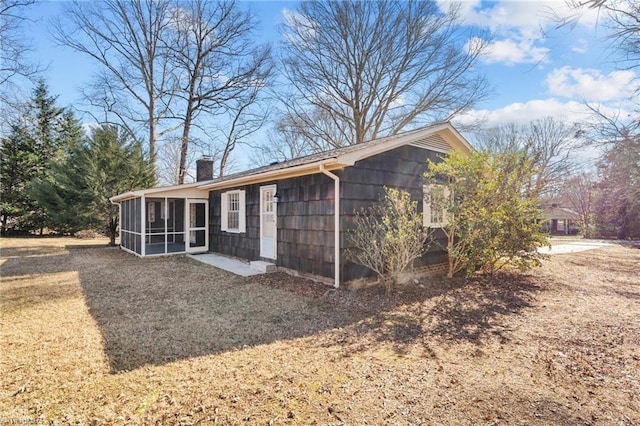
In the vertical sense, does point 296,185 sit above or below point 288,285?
above

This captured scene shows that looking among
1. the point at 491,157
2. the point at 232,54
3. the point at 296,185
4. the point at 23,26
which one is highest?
the point at 232,54

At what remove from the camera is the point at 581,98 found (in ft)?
32.0

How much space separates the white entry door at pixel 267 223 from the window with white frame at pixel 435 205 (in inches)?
147

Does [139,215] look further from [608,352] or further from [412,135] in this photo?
[608,352]

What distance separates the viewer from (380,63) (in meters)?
15.6

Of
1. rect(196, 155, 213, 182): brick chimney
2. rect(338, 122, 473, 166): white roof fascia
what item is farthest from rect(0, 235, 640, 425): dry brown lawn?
rect(196, 155, 213, 182): brick chimney

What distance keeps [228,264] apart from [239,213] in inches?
61.4

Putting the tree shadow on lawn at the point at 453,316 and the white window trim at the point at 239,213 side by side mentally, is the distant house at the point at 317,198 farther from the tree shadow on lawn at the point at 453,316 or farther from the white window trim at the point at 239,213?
the tree shadow on lawn at the point at 453,316

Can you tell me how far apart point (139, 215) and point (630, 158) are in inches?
611

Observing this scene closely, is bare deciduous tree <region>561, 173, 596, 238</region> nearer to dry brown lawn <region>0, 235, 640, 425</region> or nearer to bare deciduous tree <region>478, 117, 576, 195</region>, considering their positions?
bare deciduous tree <region>478, 117, 576, 195</region>

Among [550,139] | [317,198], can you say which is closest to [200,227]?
[317,198]

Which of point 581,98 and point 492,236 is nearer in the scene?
point 492,236

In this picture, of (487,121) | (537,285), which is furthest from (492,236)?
(487,121)

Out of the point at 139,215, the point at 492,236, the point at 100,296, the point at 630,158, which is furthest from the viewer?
the point at 139,215
